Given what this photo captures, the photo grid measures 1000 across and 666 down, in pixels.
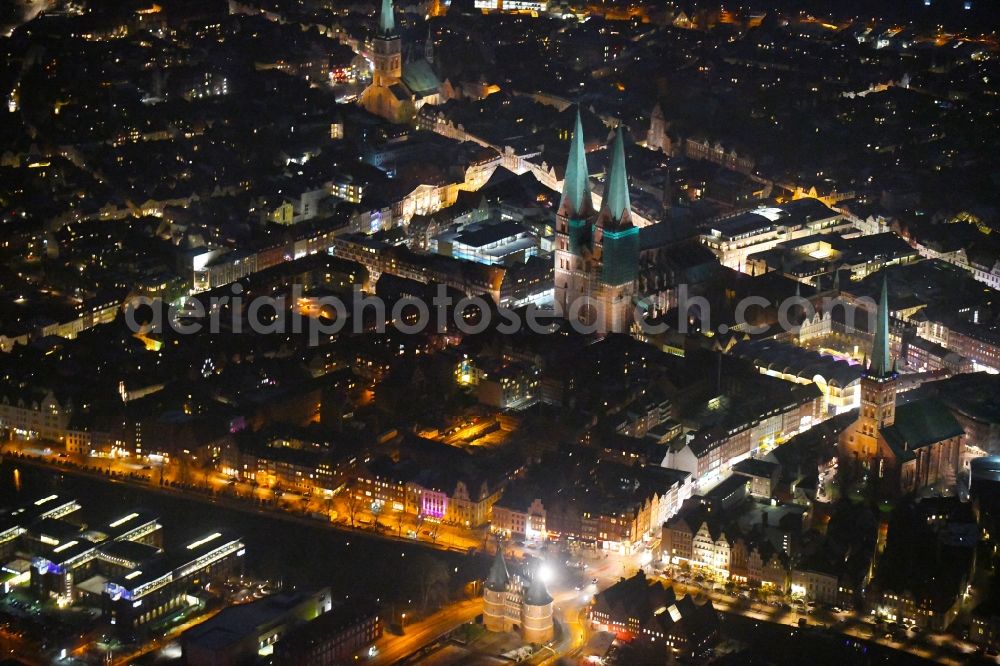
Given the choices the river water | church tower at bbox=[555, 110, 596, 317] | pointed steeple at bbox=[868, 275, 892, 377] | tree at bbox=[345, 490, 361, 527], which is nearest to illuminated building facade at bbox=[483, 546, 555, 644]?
the river water

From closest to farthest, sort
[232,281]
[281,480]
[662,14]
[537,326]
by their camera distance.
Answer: [281,480] → [537,326] → [232,281] → [662,14]

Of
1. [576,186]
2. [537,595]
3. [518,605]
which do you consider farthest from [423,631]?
[576,186]

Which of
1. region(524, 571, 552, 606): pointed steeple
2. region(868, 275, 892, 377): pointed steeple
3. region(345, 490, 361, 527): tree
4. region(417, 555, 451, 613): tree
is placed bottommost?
region(345, 490, 361, 527): tree

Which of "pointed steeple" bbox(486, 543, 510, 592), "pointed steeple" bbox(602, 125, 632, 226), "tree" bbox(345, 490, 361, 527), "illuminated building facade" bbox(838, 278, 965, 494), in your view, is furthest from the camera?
"pointed steeple" bbox(602, 125, 632, 226)

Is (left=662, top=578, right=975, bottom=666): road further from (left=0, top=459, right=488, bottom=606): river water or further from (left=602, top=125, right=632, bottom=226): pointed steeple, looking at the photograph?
(left=602, top=125, right=632, bottom=226): pointed steeple

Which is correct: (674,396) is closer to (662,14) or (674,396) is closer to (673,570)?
(673,570)

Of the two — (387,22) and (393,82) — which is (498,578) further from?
(387,22)

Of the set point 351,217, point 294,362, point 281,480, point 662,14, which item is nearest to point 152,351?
point 294,362
